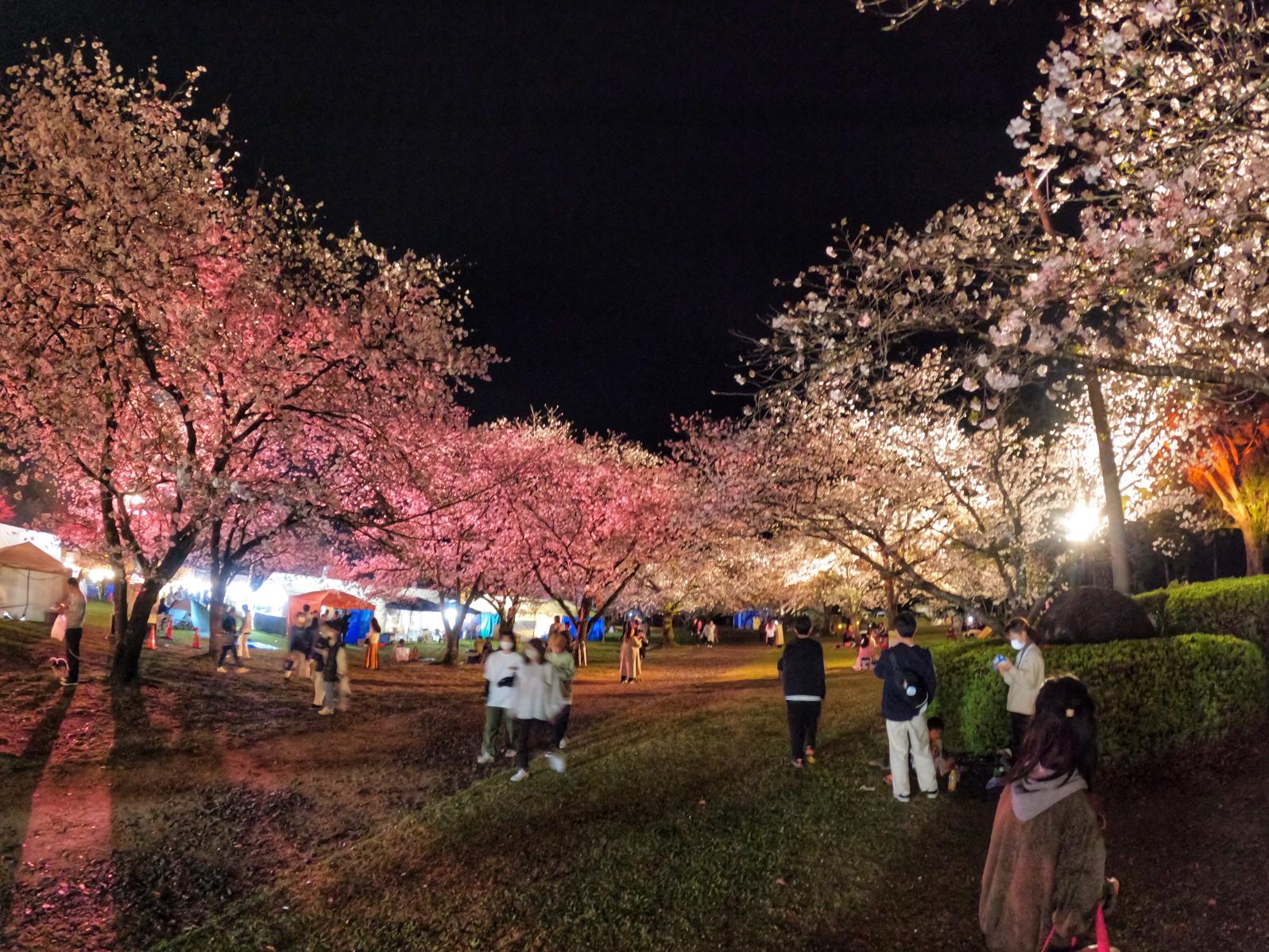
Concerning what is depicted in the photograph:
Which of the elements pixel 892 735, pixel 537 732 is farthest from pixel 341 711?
pixel 892 735

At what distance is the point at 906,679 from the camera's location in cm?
711

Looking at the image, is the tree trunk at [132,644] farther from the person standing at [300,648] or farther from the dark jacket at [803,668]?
the dark jacket at [803,668]

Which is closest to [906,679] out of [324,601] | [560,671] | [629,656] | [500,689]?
[560,671]

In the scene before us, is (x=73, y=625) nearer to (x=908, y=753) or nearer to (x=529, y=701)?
(x=529, y=701)

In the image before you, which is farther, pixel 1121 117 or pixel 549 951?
pixel 1121 117

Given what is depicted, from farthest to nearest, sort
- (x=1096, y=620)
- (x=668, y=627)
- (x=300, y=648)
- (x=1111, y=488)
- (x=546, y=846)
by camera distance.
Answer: (x=668, y=627)
(x=300, y=648)
(x=1111, y=488)
(x=1096, y=620)
(x=546, y=846)

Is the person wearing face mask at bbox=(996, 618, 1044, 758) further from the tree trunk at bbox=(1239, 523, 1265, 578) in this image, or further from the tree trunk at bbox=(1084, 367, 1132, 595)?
the tree trunk at bbox=(1239, 523, 1265, 578)

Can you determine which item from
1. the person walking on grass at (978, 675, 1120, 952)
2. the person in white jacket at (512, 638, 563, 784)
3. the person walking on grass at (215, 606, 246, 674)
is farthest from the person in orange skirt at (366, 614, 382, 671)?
the person walking on grass at (978, 675, 1120, 952)

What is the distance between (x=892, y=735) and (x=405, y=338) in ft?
32.6

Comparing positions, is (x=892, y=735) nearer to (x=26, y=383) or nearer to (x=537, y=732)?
(x=537, y=732)

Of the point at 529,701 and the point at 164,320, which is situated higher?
the point at 164,320

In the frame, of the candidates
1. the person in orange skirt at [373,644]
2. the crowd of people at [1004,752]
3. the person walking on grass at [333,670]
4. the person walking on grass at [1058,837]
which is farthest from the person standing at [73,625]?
the person walking on grass at [1058,837]

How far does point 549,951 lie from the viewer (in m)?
4.92

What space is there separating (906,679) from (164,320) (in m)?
10.9
